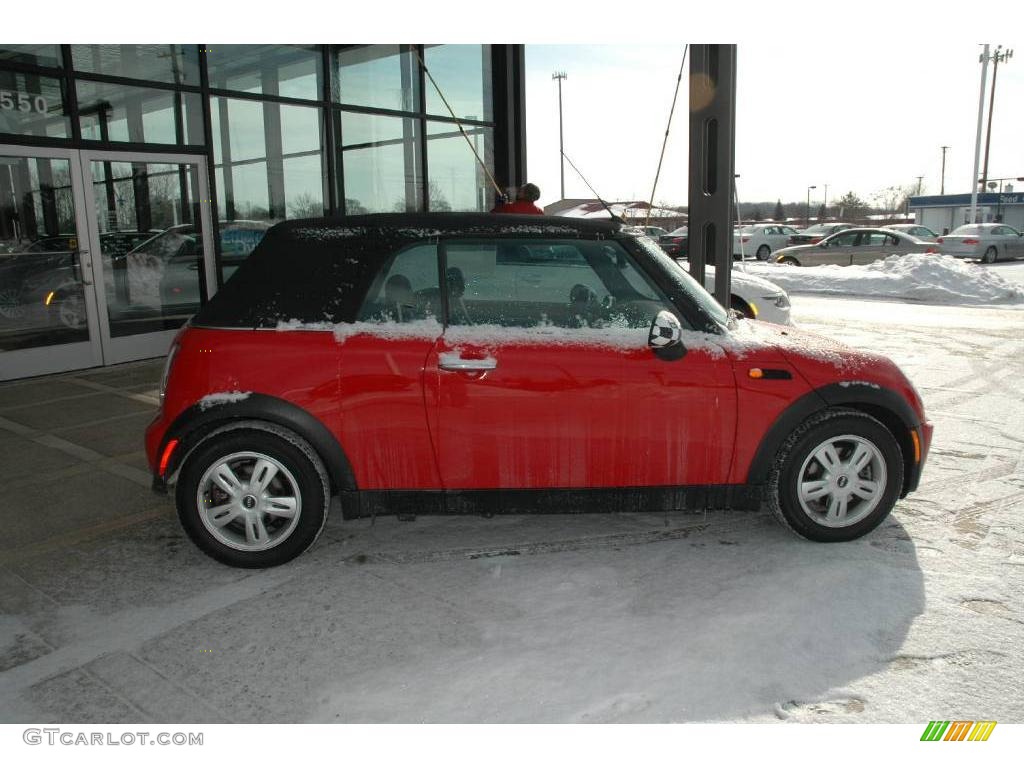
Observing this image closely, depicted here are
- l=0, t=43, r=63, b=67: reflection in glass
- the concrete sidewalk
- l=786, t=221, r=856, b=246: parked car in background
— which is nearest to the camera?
the concrete sidewalk

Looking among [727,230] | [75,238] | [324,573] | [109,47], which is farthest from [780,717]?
[109,47]

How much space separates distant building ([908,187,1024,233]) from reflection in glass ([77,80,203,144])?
54.2m

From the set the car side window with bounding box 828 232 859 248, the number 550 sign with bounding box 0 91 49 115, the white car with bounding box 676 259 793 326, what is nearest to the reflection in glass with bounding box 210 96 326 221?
the number 550 sign with bounding box 0 91 49 115

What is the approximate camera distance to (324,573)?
3.82 m

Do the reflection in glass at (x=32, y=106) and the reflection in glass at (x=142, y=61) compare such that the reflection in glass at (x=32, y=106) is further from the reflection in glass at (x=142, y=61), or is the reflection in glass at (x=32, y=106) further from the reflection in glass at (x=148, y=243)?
the reflection in glass at (x=148, y=243)

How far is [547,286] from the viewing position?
12.7ft

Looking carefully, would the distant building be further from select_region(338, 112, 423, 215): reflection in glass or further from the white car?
select_region(338, 112, 423, 215): reflection in glass

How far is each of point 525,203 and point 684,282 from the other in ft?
12.5

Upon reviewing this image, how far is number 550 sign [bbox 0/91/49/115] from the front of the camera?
27.1 feet

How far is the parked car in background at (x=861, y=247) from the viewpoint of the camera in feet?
82.0

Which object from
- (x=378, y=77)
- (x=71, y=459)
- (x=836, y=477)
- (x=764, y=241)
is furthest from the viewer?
(x=764, y=241)

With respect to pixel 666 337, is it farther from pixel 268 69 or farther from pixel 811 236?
pixel 811 236

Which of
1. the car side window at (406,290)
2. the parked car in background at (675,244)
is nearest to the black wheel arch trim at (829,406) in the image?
the car side window at (406,290)

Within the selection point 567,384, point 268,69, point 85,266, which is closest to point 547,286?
point 567,384
